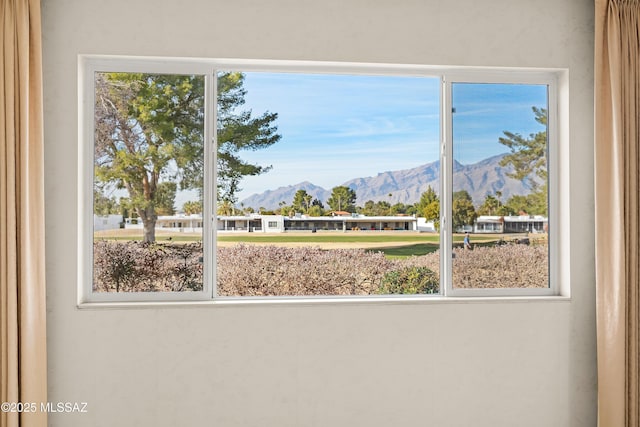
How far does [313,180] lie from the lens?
10.2ft

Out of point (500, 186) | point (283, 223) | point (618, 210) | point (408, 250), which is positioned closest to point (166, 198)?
point (283, 223)

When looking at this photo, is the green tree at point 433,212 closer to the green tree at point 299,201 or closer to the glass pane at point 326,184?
the glass pane at point 326,184

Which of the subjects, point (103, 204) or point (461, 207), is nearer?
point (103, 204)

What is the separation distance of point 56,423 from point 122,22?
7.20 ft

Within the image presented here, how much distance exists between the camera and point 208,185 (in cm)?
299

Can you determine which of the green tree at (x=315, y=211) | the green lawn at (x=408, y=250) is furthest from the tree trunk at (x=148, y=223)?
Answer: the green lawn at (x=408, y=250)

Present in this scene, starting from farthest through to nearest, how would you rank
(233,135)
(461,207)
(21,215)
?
1. (461,207)
2. (233,135)
3. (21,215)

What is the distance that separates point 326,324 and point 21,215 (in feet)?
5.60

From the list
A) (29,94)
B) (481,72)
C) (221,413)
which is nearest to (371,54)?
(481,72)

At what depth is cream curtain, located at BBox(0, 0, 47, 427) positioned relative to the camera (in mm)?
2607

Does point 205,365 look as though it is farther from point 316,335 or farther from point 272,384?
point 316,335

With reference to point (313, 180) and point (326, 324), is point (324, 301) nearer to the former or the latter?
point (326, 324)

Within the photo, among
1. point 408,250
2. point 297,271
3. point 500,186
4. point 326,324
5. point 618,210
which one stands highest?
point 500,186

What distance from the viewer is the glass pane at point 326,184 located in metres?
3.05
